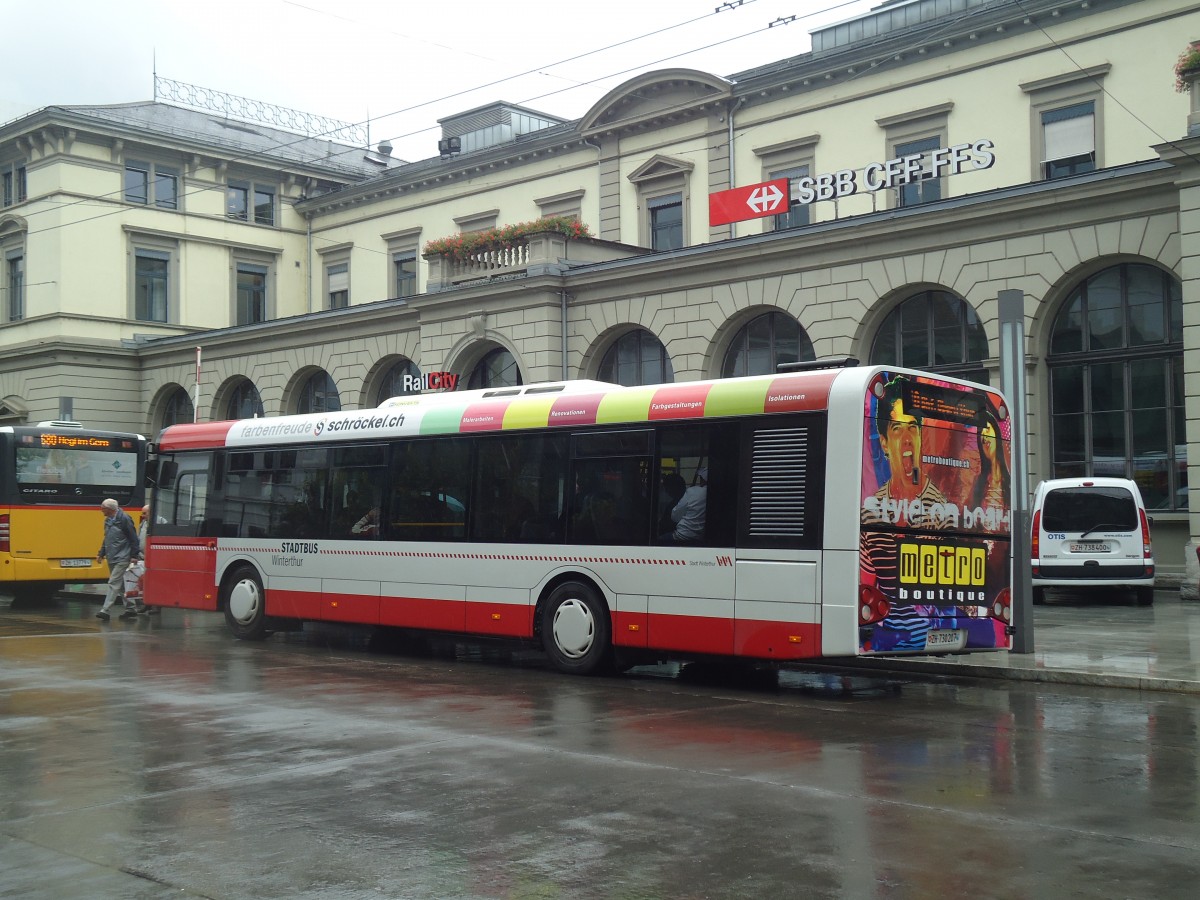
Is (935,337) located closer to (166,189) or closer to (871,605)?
(871,605)

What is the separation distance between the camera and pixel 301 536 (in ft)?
56.4

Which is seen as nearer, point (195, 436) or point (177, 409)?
point (195, 436)

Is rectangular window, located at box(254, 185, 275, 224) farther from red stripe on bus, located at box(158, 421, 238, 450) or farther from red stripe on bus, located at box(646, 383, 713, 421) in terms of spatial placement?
red stripe on bus, located at box(646, 383, 713, 421)

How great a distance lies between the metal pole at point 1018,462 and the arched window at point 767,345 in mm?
12468

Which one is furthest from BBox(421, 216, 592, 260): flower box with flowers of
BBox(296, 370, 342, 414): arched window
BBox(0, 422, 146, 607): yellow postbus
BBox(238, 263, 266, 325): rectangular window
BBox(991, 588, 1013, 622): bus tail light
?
BBox(991, 588, 1013, 622): bus tail light

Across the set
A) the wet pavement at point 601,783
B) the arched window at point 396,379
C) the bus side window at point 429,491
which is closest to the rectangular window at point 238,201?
the arched window at point 396,379

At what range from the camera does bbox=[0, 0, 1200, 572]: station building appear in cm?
2319

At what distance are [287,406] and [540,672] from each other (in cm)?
2683

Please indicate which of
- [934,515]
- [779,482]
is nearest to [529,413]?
[779,482]

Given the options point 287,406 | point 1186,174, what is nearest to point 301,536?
point 1186,174

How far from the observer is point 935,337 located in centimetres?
2527

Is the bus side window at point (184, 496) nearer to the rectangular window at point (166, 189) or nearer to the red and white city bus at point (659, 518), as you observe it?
the red and white city bus at point (659, 518)

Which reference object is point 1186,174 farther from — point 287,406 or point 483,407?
point 287,406

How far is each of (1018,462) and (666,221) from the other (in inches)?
876
